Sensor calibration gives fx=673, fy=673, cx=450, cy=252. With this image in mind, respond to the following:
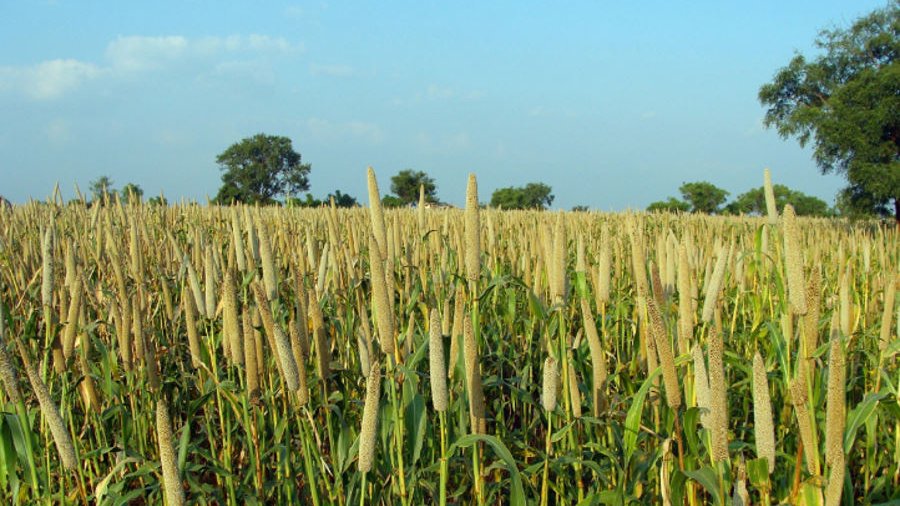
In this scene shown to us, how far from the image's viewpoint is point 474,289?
1.83 m

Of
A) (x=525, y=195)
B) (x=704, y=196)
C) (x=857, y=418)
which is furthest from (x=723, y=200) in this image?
(x=857, y=418)

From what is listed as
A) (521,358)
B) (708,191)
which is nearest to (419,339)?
(521,358)

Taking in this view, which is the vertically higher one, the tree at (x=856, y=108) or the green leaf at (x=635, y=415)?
the tree at (x=856, y=108)

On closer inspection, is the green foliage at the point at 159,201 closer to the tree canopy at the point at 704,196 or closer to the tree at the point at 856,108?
the tree at the point at 856,108

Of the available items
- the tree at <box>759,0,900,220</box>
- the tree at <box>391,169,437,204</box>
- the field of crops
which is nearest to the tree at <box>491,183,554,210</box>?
the tree at <box>391,169,437,204</box>

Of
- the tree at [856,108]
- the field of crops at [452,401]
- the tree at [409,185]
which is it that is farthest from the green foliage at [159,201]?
the tree at [409,185]

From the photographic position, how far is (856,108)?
15.9 metres

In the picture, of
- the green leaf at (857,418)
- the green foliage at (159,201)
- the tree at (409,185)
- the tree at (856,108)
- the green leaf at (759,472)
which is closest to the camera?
the green leaf at (759,472)

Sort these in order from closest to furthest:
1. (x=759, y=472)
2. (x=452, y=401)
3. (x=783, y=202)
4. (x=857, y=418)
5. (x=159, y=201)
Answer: (x=759, y=472) < (x=857, y=418) < (x=452, y=401) < (x=159, y=201) < (x=783, y=202)

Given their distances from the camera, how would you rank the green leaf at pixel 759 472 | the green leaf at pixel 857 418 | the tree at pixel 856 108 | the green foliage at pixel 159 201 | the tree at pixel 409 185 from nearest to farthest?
the green leaf at pixel 759 472, the green leaf at pixel 857 418, the green foliage at pixel 159 201, the tree at pixel 856 108, the tree at pixel 409 185

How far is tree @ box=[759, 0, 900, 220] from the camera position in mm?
15359

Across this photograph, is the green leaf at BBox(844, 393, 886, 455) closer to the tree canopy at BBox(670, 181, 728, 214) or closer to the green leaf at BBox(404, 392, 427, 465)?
the green leaf at BBox(404, 392, 427, 465)

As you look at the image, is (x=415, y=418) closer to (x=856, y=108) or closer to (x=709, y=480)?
(x=709, y=480)

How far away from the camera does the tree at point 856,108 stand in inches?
605
